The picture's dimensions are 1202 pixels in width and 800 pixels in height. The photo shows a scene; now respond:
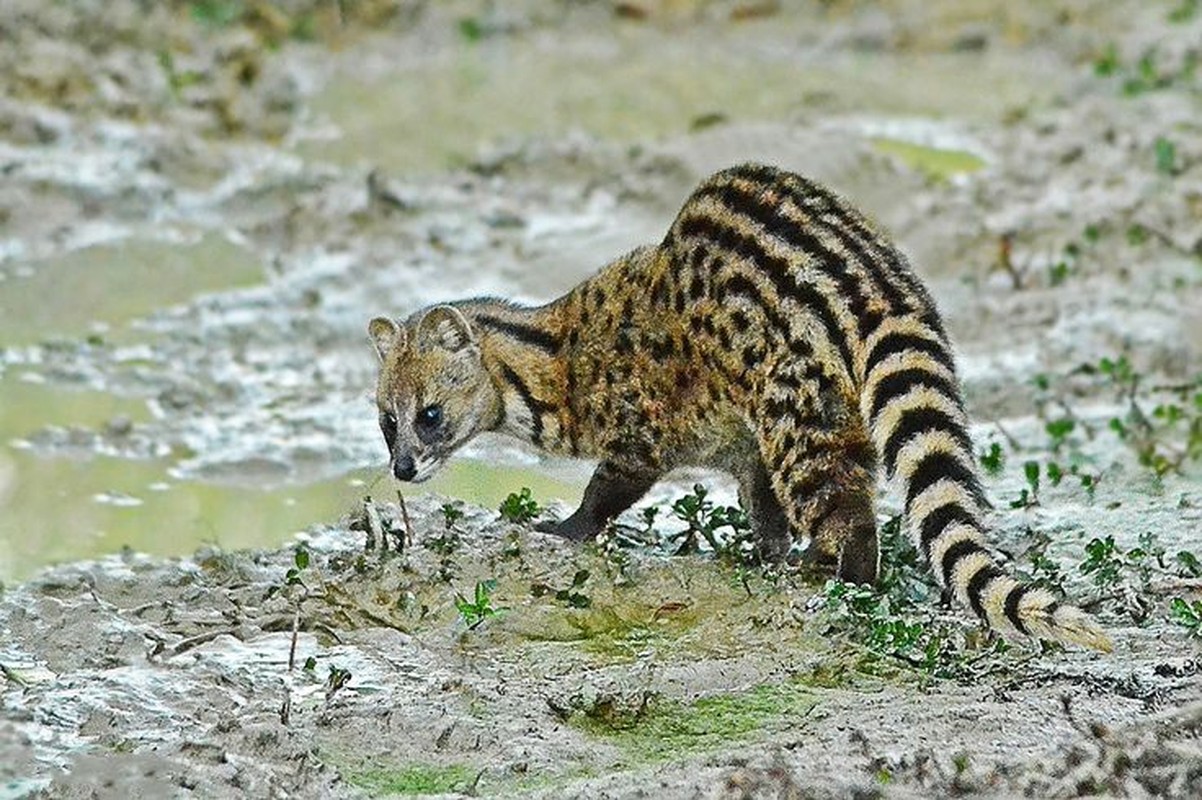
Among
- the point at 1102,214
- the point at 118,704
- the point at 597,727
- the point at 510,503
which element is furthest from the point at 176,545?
the point at 1102,214

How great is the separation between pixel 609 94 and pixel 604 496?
28.8 ft

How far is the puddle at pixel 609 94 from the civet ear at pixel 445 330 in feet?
20.9

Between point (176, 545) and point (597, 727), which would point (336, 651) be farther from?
point (176, 545)

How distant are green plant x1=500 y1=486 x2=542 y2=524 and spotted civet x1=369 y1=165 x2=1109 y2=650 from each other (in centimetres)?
13

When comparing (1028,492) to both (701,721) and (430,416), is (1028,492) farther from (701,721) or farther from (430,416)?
(701,721)

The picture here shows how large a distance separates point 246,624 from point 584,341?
6.24 feet

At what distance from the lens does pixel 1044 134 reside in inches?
603

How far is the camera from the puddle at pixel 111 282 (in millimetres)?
12189

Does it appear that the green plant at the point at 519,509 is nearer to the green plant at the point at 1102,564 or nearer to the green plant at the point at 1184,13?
the green plant at the point at 1102,564

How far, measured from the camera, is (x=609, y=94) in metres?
16.9

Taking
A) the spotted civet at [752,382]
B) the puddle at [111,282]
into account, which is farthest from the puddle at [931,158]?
the spotted civet at [752,382]

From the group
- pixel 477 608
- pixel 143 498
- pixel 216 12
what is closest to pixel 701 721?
pixel 477 608

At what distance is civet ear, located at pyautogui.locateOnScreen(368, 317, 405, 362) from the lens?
29.6ft

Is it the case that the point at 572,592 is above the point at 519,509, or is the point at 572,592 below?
below
